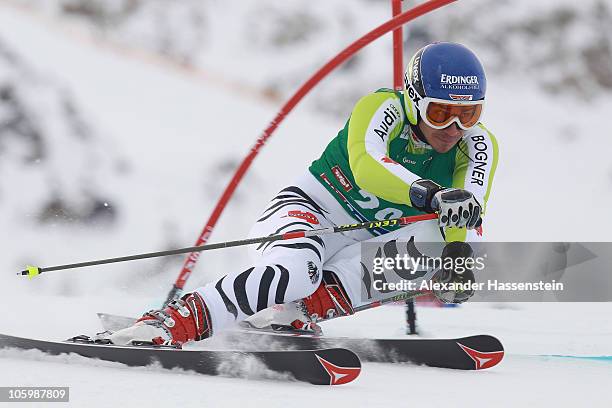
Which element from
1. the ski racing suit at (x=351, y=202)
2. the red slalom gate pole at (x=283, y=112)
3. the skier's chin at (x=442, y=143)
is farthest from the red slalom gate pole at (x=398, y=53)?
the skier's chin at (x=442, y=143)

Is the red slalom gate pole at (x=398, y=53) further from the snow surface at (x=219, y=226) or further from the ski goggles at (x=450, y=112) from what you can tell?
the snow surface at (x=219, y=226)

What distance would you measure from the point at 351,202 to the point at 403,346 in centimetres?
69

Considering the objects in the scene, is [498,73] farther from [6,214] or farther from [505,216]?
[6,214]

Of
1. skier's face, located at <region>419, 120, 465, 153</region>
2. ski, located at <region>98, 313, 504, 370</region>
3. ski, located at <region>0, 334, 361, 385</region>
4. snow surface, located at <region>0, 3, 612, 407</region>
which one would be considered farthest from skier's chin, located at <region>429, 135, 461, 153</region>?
ski, located at <region>0, 334, 361, 385</region>

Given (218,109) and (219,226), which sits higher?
(218,109)

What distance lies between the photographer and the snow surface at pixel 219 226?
2947mm

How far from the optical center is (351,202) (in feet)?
13.2

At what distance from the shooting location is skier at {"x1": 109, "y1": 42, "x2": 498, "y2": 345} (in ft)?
11.2

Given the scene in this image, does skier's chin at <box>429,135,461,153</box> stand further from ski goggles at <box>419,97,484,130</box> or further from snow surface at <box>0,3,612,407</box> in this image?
snow surface at <box>0,3,612,407</box>

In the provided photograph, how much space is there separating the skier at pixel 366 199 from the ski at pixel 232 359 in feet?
0.44

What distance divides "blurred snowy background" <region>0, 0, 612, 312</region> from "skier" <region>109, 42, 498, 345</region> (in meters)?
2.28

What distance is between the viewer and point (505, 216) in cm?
893

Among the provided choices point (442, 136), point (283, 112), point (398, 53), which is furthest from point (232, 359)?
point (398, 53)

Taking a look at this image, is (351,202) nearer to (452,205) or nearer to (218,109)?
(452,205)
